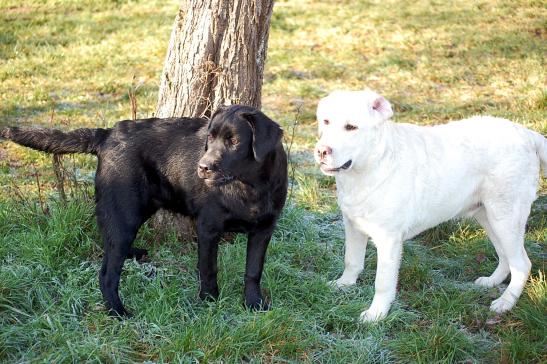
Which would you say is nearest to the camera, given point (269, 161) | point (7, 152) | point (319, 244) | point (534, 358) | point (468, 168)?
point (534, 358)

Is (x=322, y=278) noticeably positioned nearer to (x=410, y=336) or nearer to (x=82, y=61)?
(x=410, y=336)

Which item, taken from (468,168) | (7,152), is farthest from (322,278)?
(7,152)

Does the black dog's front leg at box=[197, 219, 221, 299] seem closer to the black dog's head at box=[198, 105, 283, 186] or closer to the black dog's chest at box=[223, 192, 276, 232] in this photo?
the black dog's chest at box=[223, 192, 276, 232]

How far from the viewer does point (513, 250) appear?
4.68 meters

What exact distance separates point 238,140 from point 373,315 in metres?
1.40

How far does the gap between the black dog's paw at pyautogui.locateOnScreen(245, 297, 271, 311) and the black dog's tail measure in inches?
53.7

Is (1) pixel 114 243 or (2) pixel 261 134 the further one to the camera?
(1) pixel 114 243

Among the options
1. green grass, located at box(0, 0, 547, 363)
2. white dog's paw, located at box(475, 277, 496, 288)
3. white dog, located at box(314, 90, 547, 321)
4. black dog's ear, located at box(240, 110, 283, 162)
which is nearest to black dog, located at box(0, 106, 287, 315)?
black dog's ear, located at box(240, 110, 283, 162)

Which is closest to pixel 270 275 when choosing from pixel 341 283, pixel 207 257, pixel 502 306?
pixel 341 283

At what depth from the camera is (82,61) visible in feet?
35.5

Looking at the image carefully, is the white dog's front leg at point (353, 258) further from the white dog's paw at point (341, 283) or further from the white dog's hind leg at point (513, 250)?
the white dog's hind leg at point (513, 250)

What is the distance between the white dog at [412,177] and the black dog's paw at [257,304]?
0.62 metres

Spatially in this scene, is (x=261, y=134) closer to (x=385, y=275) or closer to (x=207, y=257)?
(x=207, y=257)

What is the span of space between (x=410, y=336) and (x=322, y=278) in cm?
88
